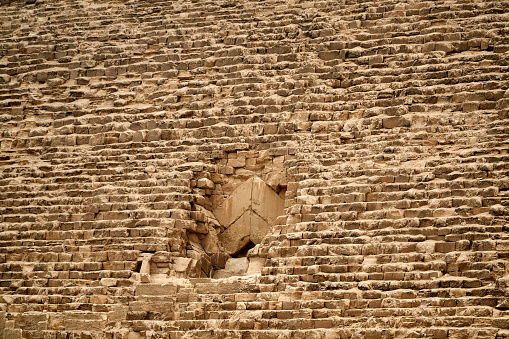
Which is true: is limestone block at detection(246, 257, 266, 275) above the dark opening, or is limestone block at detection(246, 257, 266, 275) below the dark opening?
below

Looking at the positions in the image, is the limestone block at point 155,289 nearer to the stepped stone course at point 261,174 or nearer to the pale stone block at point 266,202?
the stepped stone course at point 261,174

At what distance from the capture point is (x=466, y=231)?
1091cm

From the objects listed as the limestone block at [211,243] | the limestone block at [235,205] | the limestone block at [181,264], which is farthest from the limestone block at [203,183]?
the limestone block at [181,264]

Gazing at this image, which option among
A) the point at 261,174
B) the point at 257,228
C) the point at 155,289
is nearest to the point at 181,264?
the point at 155,289

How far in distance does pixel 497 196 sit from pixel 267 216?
301 cm

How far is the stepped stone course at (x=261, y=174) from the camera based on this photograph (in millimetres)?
10953

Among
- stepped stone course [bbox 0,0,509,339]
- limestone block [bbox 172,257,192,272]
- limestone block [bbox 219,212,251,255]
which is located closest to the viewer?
stepped stone course [bbox 0,0,509,339]

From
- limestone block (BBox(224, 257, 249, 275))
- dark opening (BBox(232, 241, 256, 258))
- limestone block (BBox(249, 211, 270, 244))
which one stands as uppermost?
limestone block (BBox(249, 211, 270, 244))

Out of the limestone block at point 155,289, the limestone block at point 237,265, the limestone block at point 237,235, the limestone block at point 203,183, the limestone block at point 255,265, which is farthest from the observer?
the limestone block at point 203,183

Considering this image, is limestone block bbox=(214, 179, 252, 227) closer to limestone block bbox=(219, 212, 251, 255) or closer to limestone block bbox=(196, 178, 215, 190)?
limestone block bbox=(219, 212, 251, 255)

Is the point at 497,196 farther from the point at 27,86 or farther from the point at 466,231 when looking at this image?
Result: the point at 27,86

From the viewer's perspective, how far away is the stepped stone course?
35.9 feet

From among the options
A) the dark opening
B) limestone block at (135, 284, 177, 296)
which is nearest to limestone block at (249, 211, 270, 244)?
the dark opening

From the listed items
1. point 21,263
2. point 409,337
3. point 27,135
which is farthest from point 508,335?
point 27,135
